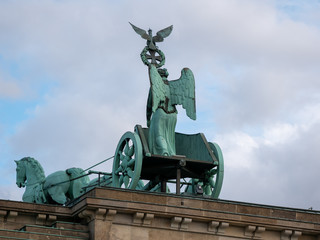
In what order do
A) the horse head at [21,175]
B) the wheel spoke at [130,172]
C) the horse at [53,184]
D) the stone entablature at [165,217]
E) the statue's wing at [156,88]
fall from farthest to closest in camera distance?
the horse head at [21,175] < the horse at [53,184] < the statue's wing at [156,88] < the wheel spoke at [130,172] < the stone entablature at [165,217]

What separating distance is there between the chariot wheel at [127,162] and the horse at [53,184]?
9.63 feet

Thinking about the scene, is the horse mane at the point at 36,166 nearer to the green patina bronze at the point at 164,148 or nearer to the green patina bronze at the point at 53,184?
the green patina bronze at the point at 53,184

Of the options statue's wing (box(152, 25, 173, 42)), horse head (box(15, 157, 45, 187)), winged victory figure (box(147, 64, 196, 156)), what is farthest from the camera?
horse head (box(15, 157, 45, 187))

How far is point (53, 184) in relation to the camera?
183 feet

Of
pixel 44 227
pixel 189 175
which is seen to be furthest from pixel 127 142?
pixel 44 227

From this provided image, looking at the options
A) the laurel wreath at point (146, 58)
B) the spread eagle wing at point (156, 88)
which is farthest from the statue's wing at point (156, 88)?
the laurel wreath at point (146, 58)

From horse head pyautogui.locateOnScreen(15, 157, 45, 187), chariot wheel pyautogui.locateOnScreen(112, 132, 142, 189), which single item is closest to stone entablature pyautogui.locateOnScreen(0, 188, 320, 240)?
chariot wheel pyautogui.locateOnScreen(112, 132, 142, 189)

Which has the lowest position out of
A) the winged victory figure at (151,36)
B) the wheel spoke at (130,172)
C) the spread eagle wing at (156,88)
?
the wheel spoke at (130,172)

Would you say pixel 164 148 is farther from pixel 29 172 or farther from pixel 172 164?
pixel 29 172

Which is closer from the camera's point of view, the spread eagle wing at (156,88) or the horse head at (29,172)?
the spread eagle wing at (156,88)

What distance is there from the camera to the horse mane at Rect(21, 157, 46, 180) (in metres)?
57.9

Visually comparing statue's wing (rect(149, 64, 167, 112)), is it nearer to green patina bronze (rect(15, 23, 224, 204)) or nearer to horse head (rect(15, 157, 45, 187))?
green patina bronze (rect(15, 23, 224, 204))

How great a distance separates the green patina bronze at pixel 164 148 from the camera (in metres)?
50.7

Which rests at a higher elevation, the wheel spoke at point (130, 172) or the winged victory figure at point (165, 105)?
the winged victory figure at point (165, 105)
